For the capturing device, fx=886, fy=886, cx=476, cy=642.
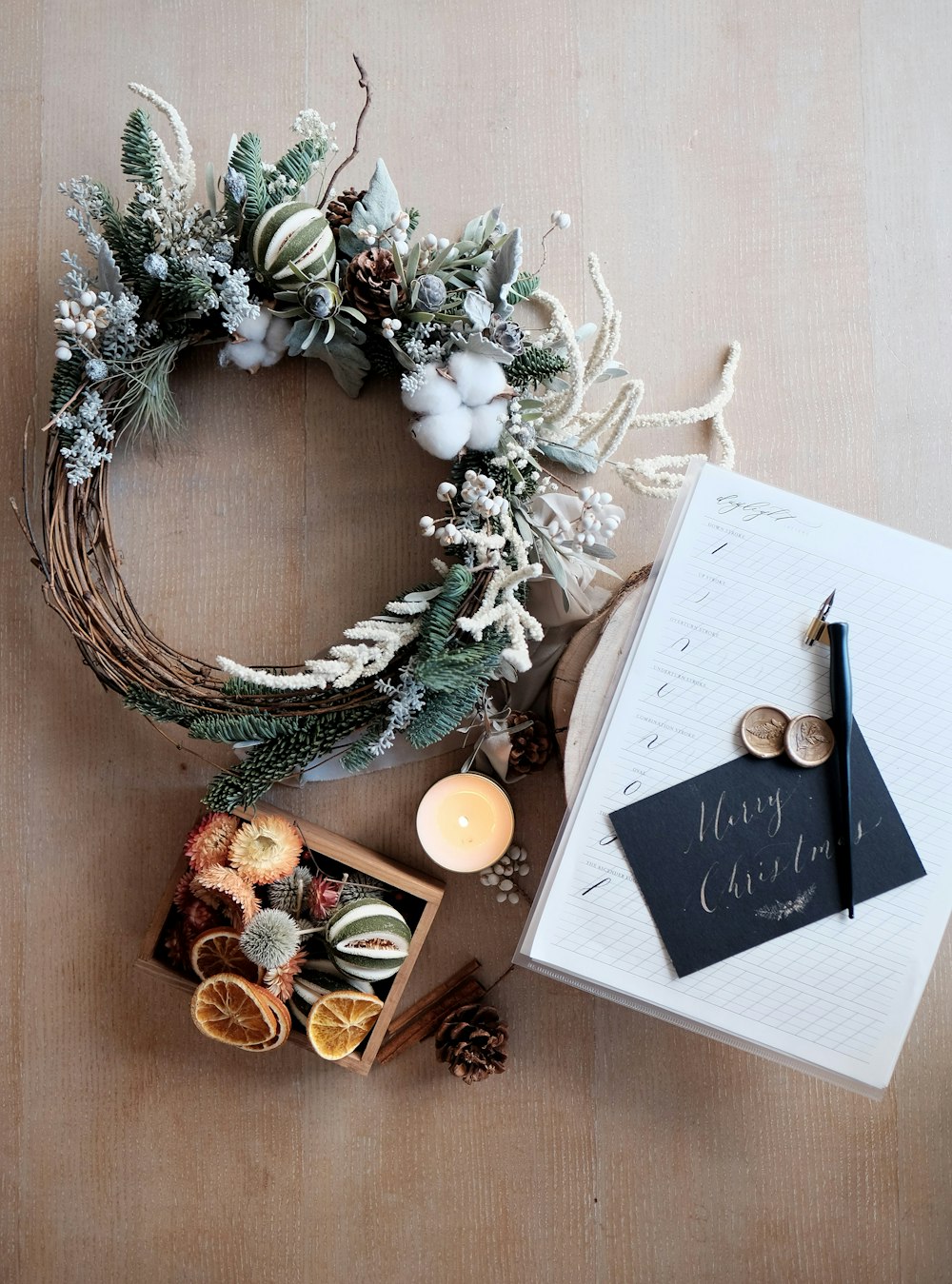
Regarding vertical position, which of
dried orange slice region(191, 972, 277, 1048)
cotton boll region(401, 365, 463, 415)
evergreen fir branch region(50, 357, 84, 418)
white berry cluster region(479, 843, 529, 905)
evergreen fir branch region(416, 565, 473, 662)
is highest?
cotton boll region(401, 365, 463, 415)

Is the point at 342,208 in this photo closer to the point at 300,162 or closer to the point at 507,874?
the point at 300,162

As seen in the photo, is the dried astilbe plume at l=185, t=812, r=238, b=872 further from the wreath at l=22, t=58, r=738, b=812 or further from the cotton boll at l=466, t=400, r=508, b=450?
the cotton boll at l=466, t=400, r=508, b=450

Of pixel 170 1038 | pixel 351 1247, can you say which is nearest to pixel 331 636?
pixel 170 1038

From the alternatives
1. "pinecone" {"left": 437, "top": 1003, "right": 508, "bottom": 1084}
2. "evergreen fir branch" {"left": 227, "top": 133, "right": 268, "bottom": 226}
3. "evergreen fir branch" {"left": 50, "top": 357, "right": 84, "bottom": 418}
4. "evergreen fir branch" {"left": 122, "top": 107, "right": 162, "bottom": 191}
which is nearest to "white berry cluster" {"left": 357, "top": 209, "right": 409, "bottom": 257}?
"evergreen fir branch" {"left": 227, "top": 133, "right": 268, "bottom": 226}

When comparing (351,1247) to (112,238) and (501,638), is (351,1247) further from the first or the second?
(112,238)

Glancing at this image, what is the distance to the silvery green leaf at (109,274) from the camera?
0.90m

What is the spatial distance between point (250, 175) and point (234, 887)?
755mm

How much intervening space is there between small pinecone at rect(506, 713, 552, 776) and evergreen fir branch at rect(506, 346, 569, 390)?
39 centimetres

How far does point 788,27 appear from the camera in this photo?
112 centimetres

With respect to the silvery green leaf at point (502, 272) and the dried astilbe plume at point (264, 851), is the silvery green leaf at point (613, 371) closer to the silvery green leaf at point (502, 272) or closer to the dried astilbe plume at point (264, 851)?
the silvery green leaf at point (502, 272)

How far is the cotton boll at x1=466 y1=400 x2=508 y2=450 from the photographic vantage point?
93 centimetres

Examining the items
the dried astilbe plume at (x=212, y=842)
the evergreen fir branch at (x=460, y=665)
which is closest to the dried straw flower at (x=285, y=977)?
the dried astilbe plume at (x=212, y=842)

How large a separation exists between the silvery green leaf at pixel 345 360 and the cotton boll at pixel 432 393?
11 cm

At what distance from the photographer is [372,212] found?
3.12 feet
